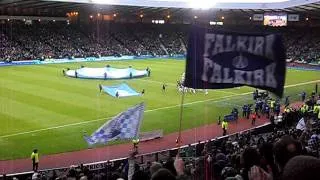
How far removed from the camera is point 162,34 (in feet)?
302

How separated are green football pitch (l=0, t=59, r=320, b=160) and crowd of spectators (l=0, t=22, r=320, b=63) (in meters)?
19.2

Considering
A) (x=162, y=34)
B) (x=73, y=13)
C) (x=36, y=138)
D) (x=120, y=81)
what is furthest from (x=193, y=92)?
(x=162, y=34)

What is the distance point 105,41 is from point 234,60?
7195 cm

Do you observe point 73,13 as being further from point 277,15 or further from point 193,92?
point 193,92

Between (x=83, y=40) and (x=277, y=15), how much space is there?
31818 millimetres

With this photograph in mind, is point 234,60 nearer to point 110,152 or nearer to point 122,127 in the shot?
point 122,127

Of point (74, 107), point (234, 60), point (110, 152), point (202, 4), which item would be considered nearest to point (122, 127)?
point (234, 60)

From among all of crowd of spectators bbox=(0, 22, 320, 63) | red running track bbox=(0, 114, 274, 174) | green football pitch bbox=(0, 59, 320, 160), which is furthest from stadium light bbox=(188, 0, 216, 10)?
red running track bbox=(0, 114, 274, 174)

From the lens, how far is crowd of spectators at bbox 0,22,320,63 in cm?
6800

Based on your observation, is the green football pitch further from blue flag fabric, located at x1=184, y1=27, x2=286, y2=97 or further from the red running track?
blue flag fabric, located at x1=184, y1=27, x2=286, y2=97

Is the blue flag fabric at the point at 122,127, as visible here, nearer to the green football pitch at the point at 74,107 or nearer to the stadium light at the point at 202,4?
the green football pitch at the point at 74,107

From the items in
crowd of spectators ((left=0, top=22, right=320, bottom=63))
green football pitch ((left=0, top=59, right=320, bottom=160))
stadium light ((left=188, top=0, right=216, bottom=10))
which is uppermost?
stadium light ((left=188, top=0, right=216, bottom=10))

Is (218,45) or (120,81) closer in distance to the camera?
(218,45)

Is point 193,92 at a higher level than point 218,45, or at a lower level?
lower
